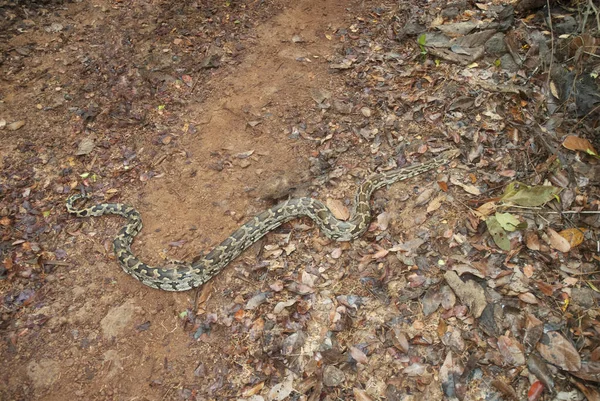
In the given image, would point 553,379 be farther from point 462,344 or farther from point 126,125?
point 126,125

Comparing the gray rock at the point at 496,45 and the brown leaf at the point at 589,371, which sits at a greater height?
the gray rock at the point at 496,45

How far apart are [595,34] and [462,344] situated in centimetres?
599

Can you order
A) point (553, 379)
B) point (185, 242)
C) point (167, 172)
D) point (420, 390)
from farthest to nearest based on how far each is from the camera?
point (167, 172)
point (185, 242)
point (420, 390)
point (553, 379)

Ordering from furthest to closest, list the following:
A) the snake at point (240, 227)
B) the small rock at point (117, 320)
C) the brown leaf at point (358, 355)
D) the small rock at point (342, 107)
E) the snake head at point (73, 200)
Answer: the small rock at point (342, 107)
the snake head at point (73, 200)
the snake at point (240, 227)
the small rock at point (117, 320)
the brown leaf at point (358, 355)

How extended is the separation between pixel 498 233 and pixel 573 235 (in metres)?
1.00

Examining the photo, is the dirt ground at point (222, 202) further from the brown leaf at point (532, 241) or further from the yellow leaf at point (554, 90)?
the yellow leaf at point (554, 90)

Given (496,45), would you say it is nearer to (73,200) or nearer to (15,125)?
(73,200)

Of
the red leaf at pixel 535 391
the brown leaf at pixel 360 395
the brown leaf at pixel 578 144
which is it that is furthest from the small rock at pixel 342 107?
the red leaf at pixel 535 391

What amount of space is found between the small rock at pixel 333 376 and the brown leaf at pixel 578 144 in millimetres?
5117

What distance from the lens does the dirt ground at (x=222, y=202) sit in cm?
588

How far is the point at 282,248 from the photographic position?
24.2ft

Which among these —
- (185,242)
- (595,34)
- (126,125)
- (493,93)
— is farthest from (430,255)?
(126,125)

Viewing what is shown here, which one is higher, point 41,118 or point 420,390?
point 41,118

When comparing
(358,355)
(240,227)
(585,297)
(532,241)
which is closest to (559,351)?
(585,297)
